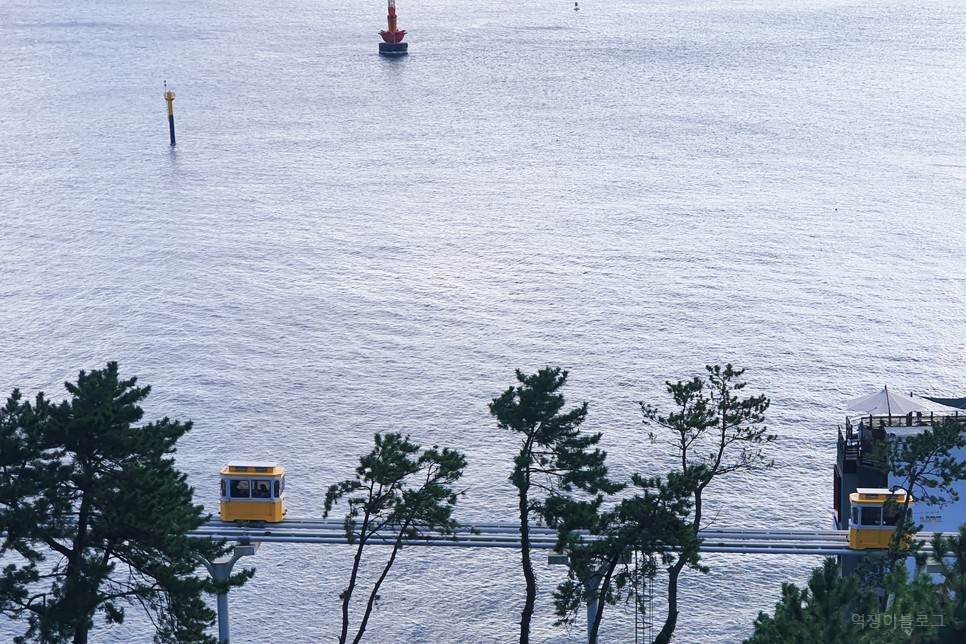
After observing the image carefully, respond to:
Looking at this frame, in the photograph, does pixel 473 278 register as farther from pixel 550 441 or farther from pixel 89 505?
pixel 89 505

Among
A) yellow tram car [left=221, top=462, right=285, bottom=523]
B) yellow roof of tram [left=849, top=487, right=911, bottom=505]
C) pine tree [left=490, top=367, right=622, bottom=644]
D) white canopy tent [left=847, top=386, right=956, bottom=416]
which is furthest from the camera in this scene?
white canopy tent [left=847, top=386, right=956, bottom=416]

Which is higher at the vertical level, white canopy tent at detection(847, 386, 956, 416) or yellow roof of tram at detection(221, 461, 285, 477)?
white canopy tent at detection(847, 386, 956, 416)

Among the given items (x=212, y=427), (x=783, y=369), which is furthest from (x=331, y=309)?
(x=783, y=369)

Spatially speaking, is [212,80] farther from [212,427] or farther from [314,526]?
[314,526]

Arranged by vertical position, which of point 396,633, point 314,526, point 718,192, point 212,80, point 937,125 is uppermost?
point 212,80

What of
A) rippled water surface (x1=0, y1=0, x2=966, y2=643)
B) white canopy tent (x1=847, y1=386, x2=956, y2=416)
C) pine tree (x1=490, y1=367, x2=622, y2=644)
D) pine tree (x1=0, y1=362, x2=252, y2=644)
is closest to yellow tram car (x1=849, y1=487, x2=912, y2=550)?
white canopy tent (x1=847, y1=386, x2=956, y2=416)

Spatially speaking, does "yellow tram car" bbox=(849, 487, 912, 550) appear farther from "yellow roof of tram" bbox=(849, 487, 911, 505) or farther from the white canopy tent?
the white canopy tent

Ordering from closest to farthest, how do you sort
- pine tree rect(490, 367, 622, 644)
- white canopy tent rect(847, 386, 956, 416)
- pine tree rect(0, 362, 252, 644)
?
pine tree rect(0, 362, 252, 644) → pine tree rect(490, 367, 622, 644) → white canopy tent rect(847, 386, 956, 416)
